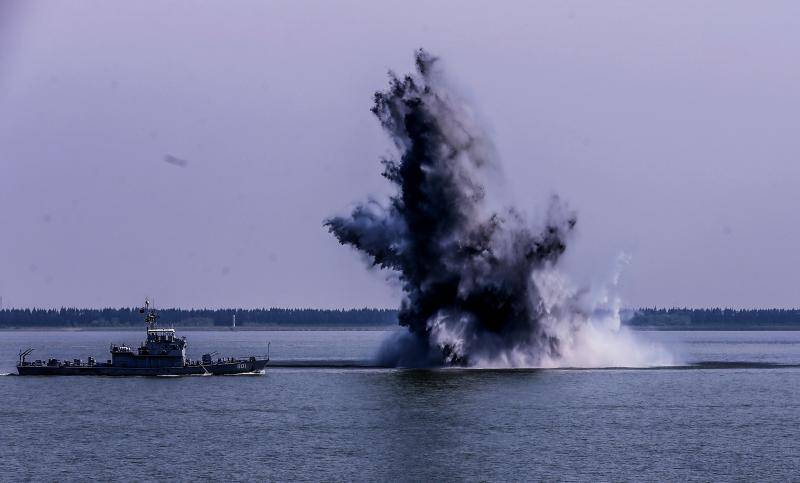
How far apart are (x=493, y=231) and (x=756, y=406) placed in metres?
41.1

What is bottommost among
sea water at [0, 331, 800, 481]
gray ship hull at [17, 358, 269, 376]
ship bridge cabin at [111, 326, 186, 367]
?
sea water at [0, 331, 800, 481]

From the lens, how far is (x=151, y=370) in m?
150

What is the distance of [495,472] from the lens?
259 feet

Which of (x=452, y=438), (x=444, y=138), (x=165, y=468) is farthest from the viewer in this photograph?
(x=444, y=138)

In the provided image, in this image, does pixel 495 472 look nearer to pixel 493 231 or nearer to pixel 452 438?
pixel 452 438

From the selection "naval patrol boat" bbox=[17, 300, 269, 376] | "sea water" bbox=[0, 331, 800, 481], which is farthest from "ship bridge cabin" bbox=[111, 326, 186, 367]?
"sea water" bbox=[0, 331, 800, 481]

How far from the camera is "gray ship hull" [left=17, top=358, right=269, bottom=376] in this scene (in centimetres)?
15000

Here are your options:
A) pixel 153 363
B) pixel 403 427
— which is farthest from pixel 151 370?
pixel 403 427

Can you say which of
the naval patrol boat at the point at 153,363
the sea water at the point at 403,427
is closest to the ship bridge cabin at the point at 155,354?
the naval patrol boat at the point at 153,363

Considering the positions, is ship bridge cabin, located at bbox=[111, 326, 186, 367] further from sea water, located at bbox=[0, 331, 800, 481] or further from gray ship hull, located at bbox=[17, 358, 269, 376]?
sea water, located at bbox=[0, 331, 800, 481]

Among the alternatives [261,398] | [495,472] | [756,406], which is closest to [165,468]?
[495,472]

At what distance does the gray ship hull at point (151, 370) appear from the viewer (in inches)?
5906

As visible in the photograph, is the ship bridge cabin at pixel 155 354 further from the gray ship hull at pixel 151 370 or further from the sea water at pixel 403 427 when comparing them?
the sea water at pixel 403 427

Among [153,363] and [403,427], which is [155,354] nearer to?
[153,363]
